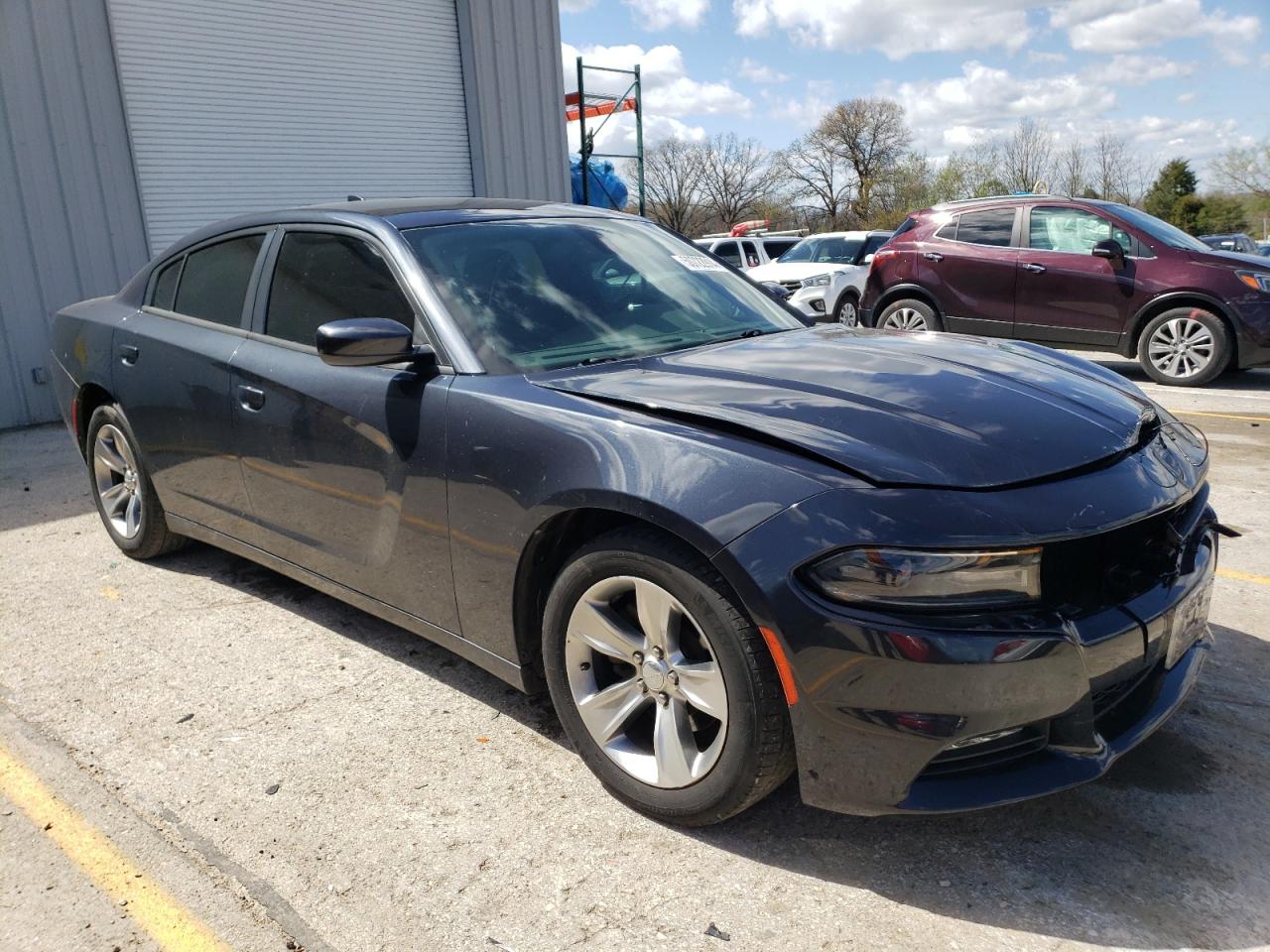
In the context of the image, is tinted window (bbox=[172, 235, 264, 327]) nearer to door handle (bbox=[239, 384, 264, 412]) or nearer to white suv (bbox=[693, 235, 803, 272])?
door handle (bbox=[239, 384, 264, 412])

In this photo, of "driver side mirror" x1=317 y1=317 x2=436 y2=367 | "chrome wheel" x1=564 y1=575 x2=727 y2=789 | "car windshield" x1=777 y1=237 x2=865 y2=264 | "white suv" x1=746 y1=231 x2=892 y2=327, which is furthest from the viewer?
"car windshield" x1=777 y1=237 x2=865 y2=264

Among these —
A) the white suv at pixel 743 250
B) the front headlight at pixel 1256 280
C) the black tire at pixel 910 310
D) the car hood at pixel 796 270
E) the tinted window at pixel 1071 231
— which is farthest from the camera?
the white suv at pixel 743 250

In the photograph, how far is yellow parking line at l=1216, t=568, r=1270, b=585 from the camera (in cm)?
400

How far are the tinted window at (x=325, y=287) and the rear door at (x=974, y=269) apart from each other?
789cm

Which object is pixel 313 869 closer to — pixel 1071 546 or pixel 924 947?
pixel 924 947

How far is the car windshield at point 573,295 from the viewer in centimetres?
297

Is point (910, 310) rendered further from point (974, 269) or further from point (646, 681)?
point (646, 681)

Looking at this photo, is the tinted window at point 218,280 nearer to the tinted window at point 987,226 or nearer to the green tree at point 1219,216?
the tinted window at point 987,226

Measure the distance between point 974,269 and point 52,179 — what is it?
28.7ft

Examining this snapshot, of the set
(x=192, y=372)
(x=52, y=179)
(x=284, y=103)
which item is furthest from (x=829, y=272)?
(x=192, y=372)

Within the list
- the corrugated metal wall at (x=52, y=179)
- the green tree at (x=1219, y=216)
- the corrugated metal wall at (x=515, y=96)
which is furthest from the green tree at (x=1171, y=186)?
the corrugated metal wall at (x=52, y=179)

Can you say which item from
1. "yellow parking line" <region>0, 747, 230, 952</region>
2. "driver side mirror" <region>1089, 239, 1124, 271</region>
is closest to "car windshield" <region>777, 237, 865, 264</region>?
"driver side mirror" <region>1089, 239, 1124, 271</region>

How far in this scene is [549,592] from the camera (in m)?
2.63

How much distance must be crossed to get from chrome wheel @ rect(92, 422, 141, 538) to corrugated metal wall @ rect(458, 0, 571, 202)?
8.51m
